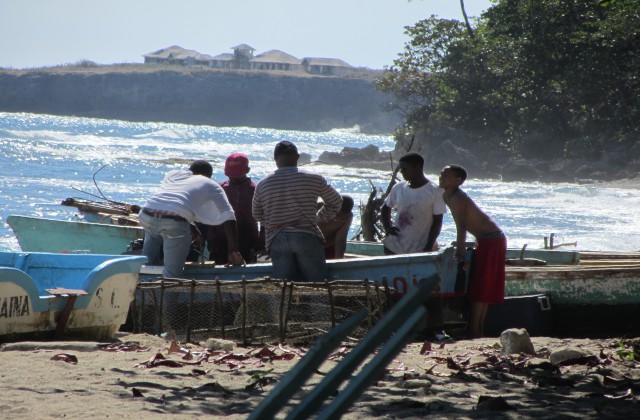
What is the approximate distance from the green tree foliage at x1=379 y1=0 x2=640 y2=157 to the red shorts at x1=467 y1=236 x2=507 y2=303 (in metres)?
19.5

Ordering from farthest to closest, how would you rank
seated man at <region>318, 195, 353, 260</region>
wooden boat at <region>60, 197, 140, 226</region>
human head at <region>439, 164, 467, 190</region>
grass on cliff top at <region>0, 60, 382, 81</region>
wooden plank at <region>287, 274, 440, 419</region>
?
grass on cliff top at <region>0, 60, 382, 81</region>
wooden boat at <region>60, 197, 140, 226</region>
seated man at <region>318, 195, 353, 260</region>
human head at <region>439, 164, 467, 190</region>
wooden plank at <region>287, 274, 440, 419</region>

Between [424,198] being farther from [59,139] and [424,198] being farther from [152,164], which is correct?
[59,139]

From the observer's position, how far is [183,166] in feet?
177

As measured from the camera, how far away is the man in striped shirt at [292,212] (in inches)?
282

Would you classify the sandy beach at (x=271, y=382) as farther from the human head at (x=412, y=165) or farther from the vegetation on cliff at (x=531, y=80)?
the vegetation on cliff at (x=531, y=80)

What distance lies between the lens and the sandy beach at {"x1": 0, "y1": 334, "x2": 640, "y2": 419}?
4.59m

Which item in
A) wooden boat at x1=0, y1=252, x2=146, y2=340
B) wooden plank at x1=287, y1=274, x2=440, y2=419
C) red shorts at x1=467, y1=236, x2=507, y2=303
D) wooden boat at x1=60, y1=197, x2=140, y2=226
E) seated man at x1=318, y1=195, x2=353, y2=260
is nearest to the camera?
wooden plank at x1=287, y1=274, x2=440, y2=419

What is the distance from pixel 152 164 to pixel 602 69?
93.0ft

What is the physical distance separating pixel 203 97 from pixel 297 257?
12908 centimetres

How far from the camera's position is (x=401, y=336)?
2.46 meters

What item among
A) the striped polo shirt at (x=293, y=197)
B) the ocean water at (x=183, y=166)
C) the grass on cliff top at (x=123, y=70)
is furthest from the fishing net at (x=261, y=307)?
the grass on cliff top at (x=123, y=70)

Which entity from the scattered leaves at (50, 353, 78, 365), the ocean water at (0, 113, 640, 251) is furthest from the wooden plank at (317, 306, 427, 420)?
the ocean water at (0, 113, 640, 251)

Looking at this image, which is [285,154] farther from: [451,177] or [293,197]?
[451,177]

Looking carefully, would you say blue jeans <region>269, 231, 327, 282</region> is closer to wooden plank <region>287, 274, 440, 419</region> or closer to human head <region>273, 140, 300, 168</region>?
human head <region>273, 140, 300, 168</region>
